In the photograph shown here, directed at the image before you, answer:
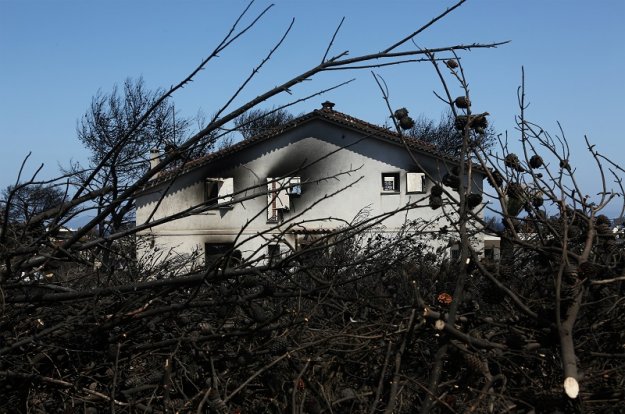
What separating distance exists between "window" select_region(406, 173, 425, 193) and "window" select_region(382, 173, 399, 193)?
0.53 meters

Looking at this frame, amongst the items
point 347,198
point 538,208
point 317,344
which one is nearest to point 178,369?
point 317,344

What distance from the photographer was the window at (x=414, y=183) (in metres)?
28.4

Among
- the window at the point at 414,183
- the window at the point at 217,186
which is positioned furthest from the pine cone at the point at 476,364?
the window at the point at 414,183

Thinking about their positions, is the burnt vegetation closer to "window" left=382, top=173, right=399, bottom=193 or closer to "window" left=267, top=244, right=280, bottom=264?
"window" left=267, top=244, right=280, bottom=264

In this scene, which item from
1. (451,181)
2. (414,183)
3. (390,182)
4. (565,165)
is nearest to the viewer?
(451,181)

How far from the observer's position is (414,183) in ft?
93.9

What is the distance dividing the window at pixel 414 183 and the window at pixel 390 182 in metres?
0.53

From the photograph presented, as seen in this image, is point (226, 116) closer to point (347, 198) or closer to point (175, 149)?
point (175, 149)

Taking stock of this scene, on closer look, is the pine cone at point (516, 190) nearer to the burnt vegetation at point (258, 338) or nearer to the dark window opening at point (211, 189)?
the burnt vegetation at point (258, 338)

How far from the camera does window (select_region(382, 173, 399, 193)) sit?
94.9 ft

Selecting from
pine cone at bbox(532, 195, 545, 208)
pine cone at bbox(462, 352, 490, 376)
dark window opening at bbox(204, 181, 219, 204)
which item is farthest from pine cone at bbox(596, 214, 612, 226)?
dark window opening at bbox(204, 181, 219, 204)

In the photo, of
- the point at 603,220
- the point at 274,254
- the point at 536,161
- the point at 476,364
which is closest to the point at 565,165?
the point at 536,161

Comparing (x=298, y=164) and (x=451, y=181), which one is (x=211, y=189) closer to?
(x=298, y=164)

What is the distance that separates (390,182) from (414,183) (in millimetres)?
1807
